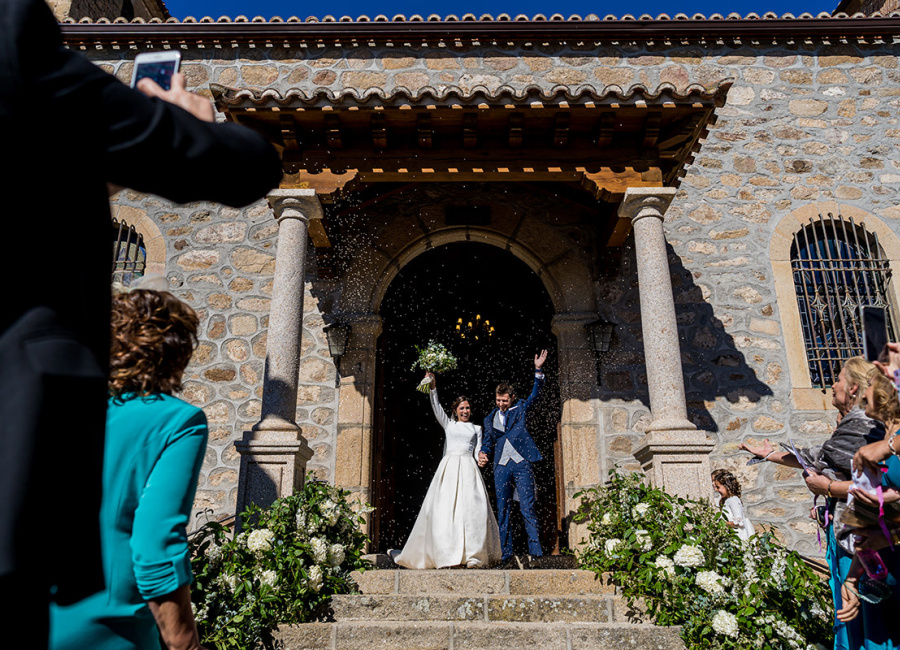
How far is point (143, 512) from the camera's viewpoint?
1276mm

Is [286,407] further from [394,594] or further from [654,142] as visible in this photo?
[654,142]

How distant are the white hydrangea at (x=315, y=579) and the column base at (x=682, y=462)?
263cm

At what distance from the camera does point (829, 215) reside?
7777mm

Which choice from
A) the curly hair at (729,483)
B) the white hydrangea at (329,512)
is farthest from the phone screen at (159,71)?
the curly hair at (729,483)

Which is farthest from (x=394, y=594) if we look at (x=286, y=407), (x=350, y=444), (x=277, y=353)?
(x=350, y=444)

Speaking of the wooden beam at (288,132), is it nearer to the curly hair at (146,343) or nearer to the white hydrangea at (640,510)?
the white hydrangea at (640,510)

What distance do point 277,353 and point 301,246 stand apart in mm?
1031

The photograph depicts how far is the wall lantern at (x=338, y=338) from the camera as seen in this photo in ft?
23.7

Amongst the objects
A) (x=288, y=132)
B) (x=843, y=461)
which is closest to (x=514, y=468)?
(x=843, y=461)

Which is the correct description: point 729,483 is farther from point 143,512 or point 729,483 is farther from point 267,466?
point 143,512

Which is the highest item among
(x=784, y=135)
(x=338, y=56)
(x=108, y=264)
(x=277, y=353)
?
(x=338, y=56)

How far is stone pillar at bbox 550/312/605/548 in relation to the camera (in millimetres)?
7090

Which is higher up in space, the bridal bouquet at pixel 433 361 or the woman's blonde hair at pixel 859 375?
the bridal bouquet at pixel 433 361

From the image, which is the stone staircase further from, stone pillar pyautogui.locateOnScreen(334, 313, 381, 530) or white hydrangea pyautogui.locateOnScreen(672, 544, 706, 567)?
stone pillar pyautogui.locateOnScreen(334, 313, 381, 530)
